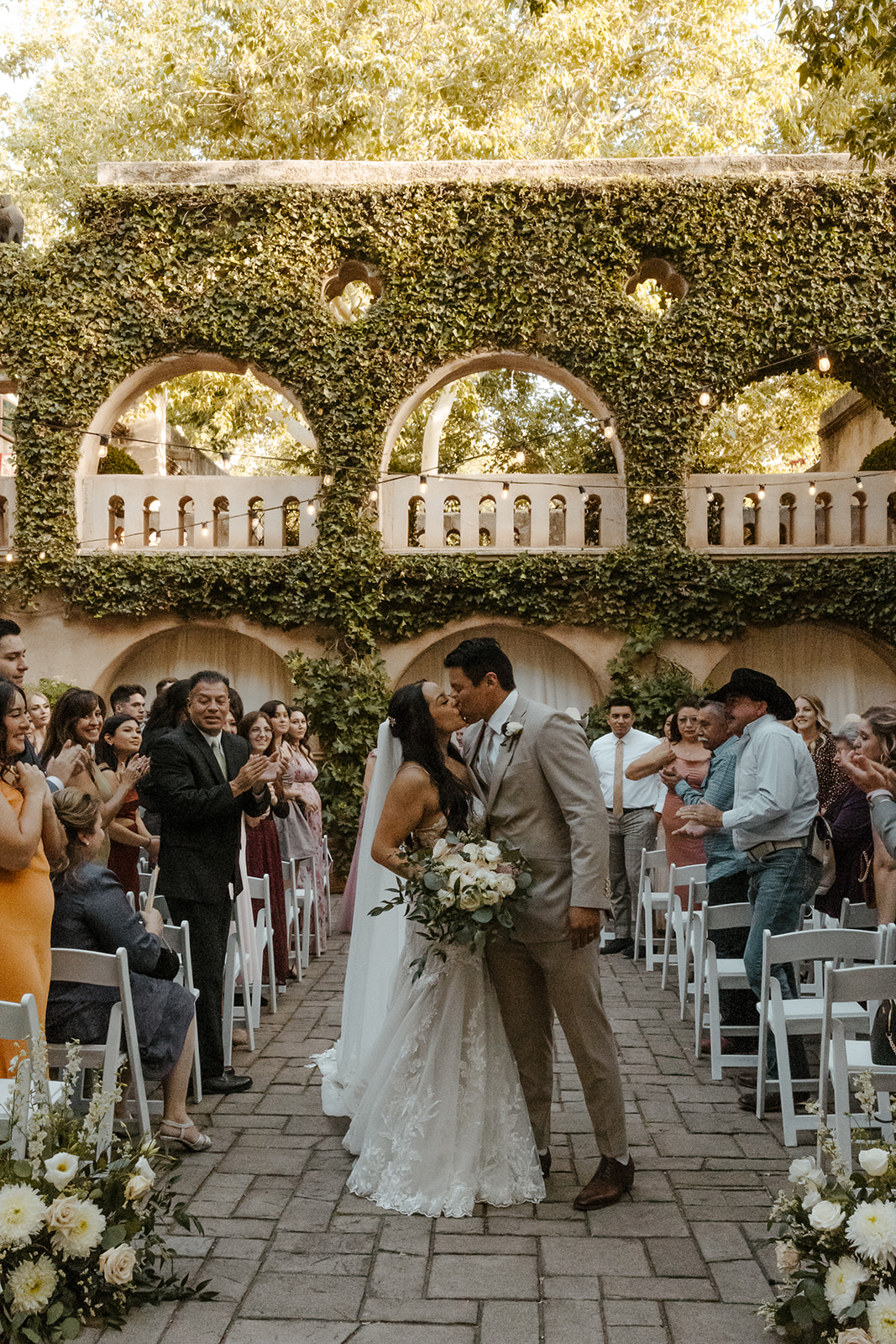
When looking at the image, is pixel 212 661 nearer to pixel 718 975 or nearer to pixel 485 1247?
pixel 718 975

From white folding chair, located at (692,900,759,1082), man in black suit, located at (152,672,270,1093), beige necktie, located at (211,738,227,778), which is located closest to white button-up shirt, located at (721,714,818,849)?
white folding chair, located at (692,900,759,1082)

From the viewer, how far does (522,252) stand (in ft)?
47.8

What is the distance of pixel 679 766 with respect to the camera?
9578mm

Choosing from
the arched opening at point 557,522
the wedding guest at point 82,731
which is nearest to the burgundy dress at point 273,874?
the wedding guest at point 82,731

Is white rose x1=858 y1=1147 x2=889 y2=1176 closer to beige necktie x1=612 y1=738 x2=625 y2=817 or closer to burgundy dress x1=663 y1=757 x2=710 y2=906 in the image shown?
burgundy dress x1=663 y1=757 x2=710 y2=906

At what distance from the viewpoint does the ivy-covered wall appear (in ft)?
47.2

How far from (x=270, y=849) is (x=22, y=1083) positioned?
4624 millimetres

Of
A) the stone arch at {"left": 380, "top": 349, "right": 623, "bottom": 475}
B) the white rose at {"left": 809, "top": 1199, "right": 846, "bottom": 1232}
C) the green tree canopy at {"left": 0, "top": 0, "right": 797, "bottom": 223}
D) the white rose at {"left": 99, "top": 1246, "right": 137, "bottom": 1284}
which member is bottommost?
the white rose at {"left": 99, "top": 1246, "right": 137, "bottom": 1284}

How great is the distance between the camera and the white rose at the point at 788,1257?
3543mm

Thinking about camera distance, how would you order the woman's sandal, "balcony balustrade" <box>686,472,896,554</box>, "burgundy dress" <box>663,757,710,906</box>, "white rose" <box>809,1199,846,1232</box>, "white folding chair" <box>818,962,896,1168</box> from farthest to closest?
1. "balcony balustrade" <box>686,472,896,554</box>
2. "burgundy dress" <box>663,757,710,906</box>
3. the woman's sandal
4. "white folding chair" <box>818,962,896,1168</box>
5. "white rose" <box>809,1199,846,1232</box>

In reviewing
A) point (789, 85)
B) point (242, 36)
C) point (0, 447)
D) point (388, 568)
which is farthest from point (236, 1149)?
point (789, 85)

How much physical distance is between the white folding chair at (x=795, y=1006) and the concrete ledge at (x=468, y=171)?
11614 millimetres

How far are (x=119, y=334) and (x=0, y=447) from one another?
657 centimetres

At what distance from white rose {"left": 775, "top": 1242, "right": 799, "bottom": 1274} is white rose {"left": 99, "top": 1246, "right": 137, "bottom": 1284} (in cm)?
194
